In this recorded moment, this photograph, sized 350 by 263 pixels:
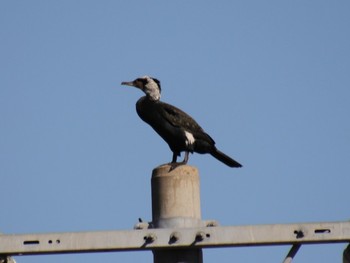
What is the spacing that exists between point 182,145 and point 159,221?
13.0 feet

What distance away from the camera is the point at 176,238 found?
127 inches

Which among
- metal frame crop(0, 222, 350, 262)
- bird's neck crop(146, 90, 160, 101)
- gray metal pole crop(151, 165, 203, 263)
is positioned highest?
bird's neck crop(146, 90, 160, 101)

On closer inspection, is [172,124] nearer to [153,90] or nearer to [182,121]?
[182,121]

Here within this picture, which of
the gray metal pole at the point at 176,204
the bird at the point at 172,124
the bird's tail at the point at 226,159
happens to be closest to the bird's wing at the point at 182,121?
the bird at the point at 172,124

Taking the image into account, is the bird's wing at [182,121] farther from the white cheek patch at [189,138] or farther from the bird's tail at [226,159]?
the bird's tail at [226,159]

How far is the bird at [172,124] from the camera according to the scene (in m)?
7.42

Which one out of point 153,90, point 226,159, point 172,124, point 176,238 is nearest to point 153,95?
point 153,90

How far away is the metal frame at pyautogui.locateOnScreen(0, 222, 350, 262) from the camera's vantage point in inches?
125

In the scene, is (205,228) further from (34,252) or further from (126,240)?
(34,252)

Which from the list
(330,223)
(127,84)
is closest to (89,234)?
(330,223)

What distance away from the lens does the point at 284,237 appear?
3.19 meters

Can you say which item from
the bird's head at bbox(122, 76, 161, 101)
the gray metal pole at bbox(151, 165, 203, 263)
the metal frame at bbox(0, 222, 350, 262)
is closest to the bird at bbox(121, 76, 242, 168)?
the bird's head at bbox(122, 76, 161, 101)

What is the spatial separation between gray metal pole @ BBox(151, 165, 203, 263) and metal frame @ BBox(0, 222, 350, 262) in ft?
0.15

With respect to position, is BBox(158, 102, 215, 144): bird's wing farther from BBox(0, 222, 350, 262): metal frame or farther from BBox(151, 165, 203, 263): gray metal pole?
BBox(0, 222, 350, 262): metal frame
